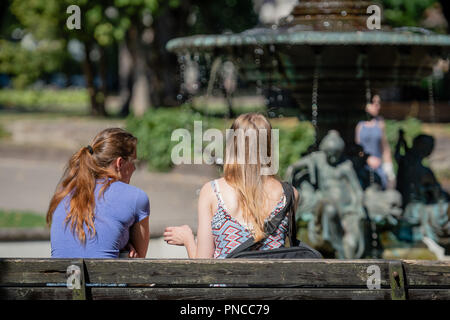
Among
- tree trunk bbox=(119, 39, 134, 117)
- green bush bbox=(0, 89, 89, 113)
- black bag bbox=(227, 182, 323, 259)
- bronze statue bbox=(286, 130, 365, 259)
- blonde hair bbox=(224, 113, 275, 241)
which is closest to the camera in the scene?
black bag bbox=(227, 182, 323, 259)

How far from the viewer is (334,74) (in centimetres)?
718

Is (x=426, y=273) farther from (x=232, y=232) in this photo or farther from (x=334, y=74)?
(x=334, y=74)

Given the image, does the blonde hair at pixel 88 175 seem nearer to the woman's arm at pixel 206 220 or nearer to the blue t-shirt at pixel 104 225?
the blue t-shirt at pixel 104 225

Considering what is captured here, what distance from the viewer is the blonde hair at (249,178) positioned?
368 centimetres

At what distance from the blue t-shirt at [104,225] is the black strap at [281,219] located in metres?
0.55

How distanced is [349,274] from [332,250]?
3.92 meters

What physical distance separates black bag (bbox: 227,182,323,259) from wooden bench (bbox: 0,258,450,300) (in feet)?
0.90

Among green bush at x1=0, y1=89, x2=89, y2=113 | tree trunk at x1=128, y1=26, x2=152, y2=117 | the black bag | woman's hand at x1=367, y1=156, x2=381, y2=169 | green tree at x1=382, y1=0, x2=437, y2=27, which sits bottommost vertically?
the black bag

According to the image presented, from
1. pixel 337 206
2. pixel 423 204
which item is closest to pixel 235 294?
pixel 337 206

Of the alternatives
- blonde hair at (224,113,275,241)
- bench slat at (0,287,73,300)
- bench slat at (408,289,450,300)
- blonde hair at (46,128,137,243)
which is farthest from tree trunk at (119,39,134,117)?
bench slat at (408,289,450,300)

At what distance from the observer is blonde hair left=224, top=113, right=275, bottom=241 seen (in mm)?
3680

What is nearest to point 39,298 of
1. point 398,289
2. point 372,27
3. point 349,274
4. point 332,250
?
point 349,274

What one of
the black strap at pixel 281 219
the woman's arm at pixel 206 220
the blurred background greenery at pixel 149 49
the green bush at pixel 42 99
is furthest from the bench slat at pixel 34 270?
the green bush at pixel 42 99

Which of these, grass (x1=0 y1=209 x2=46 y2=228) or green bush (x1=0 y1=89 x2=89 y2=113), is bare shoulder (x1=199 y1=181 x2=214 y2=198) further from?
green bush (x1=0 y1=89 x2=89 y2=113)
